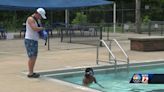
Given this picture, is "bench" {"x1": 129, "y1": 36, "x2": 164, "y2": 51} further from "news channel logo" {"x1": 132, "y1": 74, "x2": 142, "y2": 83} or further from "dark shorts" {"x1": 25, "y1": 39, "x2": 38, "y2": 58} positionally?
"news channel logo" {"x1": 132, "y1": 74, "x2": 142, "y2": 83}

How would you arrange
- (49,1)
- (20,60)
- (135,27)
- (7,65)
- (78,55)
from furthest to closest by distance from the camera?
(135,27)
(49,1)
(78,55)
(20,60)
(7,65)

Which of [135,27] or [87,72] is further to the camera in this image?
[135,27]

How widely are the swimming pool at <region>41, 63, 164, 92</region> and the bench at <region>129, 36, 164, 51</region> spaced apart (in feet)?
14.1

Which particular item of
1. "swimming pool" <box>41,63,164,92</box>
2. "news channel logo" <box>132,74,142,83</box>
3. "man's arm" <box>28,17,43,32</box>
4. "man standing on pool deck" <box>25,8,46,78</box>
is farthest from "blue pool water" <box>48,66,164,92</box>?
"news channel logo" <box>132,74,142,83</box>

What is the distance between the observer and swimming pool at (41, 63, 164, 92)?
11.2 metres

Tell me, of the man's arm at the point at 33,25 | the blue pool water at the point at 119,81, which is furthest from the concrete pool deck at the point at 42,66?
the man's arm at the point at 33,25

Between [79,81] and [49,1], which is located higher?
[49,1]

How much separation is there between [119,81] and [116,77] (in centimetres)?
56

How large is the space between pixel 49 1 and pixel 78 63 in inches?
818

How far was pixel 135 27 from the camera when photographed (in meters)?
38.3

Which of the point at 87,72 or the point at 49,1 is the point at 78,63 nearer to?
the point at 87,72

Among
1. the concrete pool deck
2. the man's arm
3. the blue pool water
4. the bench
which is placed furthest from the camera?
the bench

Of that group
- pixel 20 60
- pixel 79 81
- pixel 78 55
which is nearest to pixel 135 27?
pixel 78 55

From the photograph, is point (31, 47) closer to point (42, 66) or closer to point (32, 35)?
point (32, 35)
